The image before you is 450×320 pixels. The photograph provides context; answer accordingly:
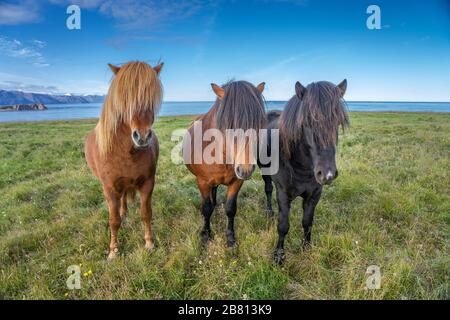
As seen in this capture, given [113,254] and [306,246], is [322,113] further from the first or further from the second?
[113,254]

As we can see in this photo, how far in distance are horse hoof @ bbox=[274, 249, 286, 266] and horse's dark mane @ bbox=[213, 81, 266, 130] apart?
1680 millimetres

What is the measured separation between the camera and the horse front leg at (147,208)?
3.66 metres

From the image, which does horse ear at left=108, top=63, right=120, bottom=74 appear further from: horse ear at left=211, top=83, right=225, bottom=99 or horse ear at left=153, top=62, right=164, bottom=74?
horse ear at left=211, top=83, right=225, bottom=99

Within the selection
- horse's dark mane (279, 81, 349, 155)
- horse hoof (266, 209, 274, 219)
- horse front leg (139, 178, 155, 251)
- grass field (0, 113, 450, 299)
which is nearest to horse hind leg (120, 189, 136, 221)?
grass field (0, 113, 450, 299)

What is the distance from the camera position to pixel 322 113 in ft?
8.63

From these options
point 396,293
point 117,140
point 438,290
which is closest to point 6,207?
point 117,140

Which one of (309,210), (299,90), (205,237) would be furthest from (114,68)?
(309,210)

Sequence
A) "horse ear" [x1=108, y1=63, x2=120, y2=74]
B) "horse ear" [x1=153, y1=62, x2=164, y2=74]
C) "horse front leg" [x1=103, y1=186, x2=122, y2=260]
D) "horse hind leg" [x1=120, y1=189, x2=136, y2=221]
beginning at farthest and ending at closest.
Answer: "horse hind leg" [x1=120, y1=189, x2=136, y2=221] → "horse front leg" [x1=103, y1=186, x2=122, y2=260] → "horse ear" [x1=153, y1=62, x2=164, y2=74] → "horse ear" [x1=108, y1=63, x2=120, y2=74]

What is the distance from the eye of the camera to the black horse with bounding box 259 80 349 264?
8.59ft

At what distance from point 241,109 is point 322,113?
88 centimetres

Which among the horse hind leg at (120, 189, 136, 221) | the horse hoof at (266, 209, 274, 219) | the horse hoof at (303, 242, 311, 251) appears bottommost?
the horse hoof at (303, 242, 311, 251)

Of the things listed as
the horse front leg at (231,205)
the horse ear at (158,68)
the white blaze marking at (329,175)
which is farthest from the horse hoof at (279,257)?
the horse ear at (158,68)

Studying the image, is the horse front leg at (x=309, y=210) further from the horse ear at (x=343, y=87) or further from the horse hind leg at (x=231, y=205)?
→ the horse ear at (x=343, y=87)
